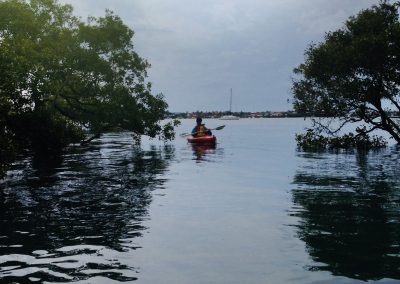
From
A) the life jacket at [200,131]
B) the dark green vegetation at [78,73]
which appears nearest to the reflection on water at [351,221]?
the dark green vegetation at [78,73]

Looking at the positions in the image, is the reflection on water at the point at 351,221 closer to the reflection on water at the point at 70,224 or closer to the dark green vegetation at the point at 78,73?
the reflection on water at the point at 70,224

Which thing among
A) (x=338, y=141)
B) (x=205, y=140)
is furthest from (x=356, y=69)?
(x=205, y=140)

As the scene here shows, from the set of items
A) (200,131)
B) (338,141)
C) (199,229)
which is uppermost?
(200,131)

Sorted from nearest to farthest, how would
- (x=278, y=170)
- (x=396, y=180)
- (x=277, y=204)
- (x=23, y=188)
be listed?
(x=277, y=204), (x=23, y=188), (x=396, y=180), (x=278, y=170)

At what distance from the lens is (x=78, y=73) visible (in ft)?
122

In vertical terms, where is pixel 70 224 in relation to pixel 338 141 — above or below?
below

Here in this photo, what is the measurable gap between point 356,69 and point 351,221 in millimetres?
26102

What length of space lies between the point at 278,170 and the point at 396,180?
8.02 m

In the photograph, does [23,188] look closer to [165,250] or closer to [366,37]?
[165,250]

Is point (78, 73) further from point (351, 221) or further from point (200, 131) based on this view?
point (351, 221)

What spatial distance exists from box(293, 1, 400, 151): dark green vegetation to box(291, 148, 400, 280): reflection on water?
41.3 ft

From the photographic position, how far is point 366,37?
34938 mm

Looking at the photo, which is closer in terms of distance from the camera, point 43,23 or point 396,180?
point 396,180

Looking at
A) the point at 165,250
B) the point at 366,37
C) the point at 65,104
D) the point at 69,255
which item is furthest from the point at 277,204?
the point at 65,104
